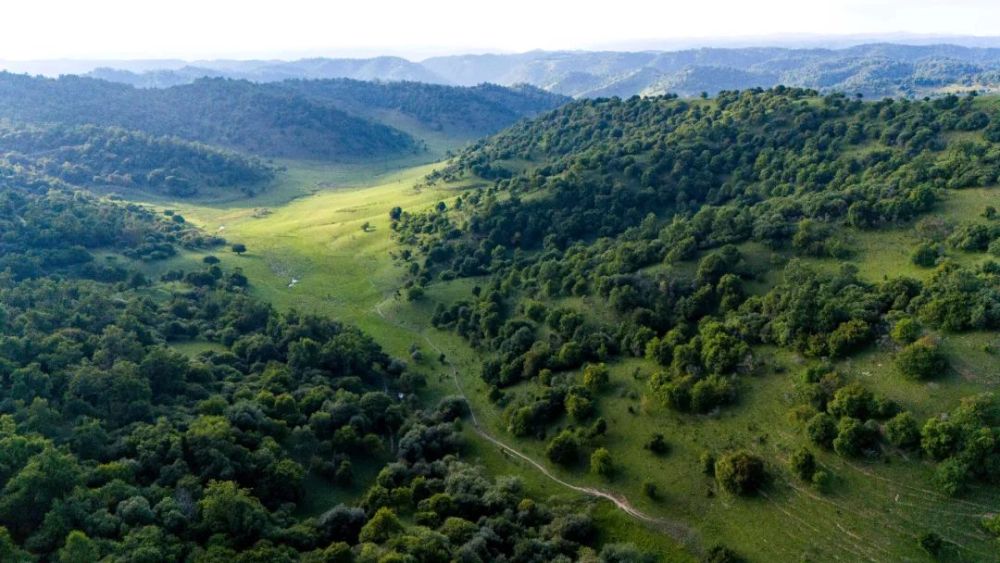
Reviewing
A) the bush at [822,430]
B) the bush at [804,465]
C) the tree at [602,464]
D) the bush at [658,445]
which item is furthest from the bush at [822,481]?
the tree at [602,464]

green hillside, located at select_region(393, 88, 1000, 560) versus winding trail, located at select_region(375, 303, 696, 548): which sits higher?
green hillside, located at select_region(393, 88, 1000, 560)

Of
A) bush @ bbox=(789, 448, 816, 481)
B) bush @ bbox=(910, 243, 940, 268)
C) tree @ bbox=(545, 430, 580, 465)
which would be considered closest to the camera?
bush @ bbox=(789, 448, 816, 481)

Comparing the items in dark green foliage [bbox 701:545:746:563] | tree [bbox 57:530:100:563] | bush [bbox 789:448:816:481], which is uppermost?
tree [bbox 57:530:100:563]

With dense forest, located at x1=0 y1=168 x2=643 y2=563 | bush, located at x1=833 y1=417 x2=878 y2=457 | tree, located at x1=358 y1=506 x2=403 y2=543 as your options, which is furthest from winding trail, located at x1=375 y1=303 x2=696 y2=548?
tree, located at x1=358 y1=506 x2=403 y2=543

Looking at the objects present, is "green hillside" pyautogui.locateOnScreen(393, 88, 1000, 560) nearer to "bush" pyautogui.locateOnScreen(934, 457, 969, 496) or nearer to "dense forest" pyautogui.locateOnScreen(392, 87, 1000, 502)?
"bush" pyautogui.locateOnScreen(934, 457, 969, 496)

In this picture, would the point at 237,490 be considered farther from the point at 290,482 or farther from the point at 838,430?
the point at 838,430

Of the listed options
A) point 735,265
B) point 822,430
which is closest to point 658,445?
point 822,430

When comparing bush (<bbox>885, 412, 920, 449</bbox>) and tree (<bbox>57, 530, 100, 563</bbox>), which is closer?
tree (<bbox>57, 530, 100, 563</bbox>)

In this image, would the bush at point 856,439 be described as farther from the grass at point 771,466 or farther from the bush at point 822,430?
the bush at point 822,430

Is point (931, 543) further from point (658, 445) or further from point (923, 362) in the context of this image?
point (658, 445)
